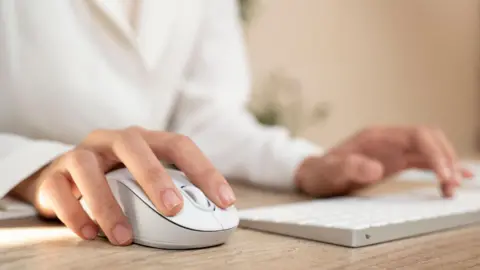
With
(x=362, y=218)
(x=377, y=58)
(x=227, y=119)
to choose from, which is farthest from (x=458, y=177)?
(x=377, y=58)

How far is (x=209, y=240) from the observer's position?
1.59ft

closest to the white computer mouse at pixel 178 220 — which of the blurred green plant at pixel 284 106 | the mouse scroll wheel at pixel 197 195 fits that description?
the mouse scroll wheel at pixel 197 195

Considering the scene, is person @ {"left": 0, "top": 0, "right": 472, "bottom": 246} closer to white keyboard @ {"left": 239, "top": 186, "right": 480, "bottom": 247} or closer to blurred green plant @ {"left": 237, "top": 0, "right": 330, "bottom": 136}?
white keyboard @ {"left": 239, "top": 186, "right": 480, "bottom": 247}

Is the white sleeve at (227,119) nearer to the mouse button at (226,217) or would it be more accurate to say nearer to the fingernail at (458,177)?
the fingernail at (458,177)

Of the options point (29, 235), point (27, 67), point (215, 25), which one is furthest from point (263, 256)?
point (215, 25)

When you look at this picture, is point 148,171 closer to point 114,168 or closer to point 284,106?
point 114,168

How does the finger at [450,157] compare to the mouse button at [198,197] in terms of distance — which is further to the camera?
the finger at [450,157]

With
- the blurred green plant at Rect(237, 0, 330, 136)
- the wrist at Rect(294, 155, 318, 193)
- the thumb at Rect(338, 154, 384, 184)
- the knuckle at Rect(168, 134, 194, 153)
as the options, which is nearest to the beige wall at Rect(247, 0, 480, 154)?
the blurred green plant at Rect(237, 0, 330, 136)

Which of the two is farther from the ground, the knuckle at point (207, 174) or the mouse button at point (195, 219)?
the knuckle at point (207, 174)

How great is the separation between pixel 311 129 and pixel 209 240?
126 centimetres

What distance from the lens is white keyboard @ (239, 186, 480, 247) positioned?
0.52 meters

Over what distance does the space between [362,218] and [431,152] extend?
0.32 metres

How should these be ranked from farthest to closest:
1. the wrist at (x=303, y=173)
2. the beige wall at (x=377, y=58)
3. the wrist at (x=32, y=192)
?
the beige wall at (x=377, y=58)
the wrist at (x=303, y=173)
the wrist at (x=32, y=192)

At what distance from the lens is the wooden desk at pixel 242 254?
44 centimetres
